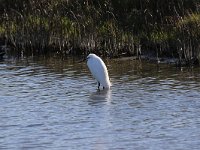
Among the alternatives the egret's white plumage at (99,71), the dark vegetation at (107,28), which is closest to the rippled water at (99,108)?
the egret's white plumage at (99,71)

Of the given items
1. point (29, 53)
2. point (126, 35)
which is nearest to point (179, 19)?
point (126, 35)

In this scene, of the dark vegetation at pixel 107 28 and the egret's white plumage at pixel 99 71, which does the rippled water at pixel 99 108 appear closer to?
the egret's white plumage at pixel 99 71

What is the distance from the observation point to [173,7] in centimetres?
1750

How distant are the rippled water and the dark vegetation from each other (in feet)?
2.87

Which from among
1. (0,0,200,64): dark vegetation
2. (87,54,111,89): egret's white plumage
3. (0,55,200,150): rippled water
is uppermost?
(0,0,200,64): dark vegetation

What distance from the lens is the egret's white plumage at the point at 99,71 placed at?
12.1 metres

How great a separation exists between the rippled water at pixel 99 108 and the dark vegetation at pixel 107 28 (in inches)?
34.4

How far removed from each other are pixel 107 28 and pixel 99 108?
270 inches

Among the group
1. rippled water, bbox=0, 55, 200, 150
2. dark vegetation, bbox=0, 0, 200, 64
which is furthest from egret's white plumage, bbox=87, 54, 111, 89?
dark vegetation, bbox=0, 0, 200, 64

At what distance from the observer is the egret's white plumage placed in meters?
12.1

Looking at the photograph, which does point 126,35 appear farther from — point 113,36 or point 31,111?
point 31,111

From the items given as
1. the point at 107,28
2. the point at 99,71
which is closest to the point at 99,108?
the point at 99,71

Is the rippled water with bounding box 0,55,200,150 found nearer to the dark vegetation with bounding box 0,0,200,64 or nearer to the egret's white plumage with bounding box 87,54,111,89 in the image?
the egret's white plumage with bounding box 87,54,111,89

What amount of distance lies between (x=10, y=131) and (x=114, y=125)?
1.34 m
